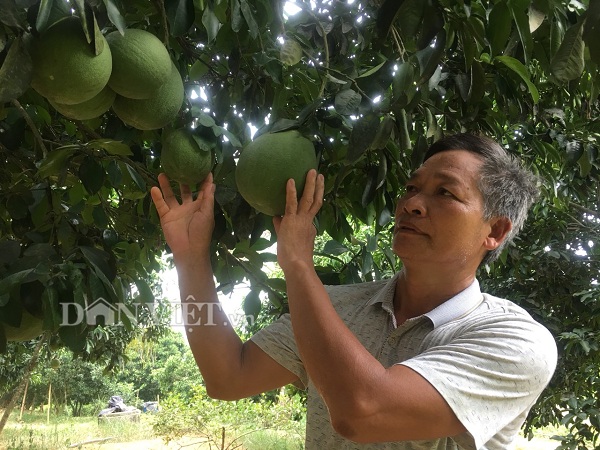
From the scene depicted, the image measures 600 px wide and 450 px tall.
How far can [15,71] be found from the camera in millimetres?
1006

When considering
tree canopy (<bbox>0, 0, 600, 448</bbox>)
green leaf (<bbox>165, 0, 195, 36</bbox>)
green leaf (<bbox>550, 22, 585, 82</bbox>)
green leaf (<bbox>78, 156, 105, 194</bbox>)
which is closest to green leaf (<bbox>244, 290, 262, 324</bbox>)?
tree canopy (<bbox>0, 0, 600, 448</bbox>)

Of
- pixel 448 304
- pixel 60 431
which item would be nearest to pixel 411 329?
pixel 448 304

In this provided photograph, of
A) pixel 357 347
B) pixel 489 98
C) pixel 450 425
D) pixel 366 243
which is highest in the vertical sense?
pixel 489 98

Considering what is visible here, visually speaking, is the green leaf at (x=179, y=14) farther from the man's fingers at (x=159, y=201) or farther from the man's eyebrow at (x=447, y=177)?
the man's eyebrow at (x=447, y=177)

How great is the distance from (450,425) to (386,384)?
6.4 inches

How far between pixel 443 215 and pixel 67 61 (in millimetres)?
849

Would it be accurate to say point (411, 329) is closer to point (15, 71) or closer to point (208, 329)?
point (208, 329)

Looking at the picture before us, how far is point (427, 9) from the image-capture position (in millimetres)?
1100

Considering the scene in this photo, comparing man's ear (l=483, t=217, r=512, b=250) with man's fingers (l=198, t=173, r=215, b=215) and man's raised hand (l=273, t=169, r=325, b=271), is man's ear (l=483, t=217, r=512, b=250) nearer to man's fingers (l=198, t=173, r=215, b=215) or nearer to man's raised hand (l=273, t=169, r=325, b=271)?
man's raised hand (l=273, t=169, r=325, b=271)

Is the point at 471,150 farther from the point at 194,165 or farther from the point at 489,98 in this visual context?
the point at 194,165

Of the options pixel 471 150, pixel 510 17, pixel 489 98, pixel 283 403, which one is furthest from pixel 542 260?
pixel 283 403

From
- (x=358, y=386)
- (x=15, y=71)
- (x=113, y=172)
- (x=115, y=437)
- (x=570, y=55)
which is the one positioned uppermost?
(x=113, y=172)

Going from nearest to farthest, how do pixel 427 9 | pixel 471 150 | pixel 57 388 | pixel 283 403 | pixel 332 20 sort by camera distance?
pixel 427 9, pixel 471 150, pixel 332 20, pixel 283 403, pixel 57 388

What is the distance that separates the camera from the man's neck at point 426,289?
149 centimetres
